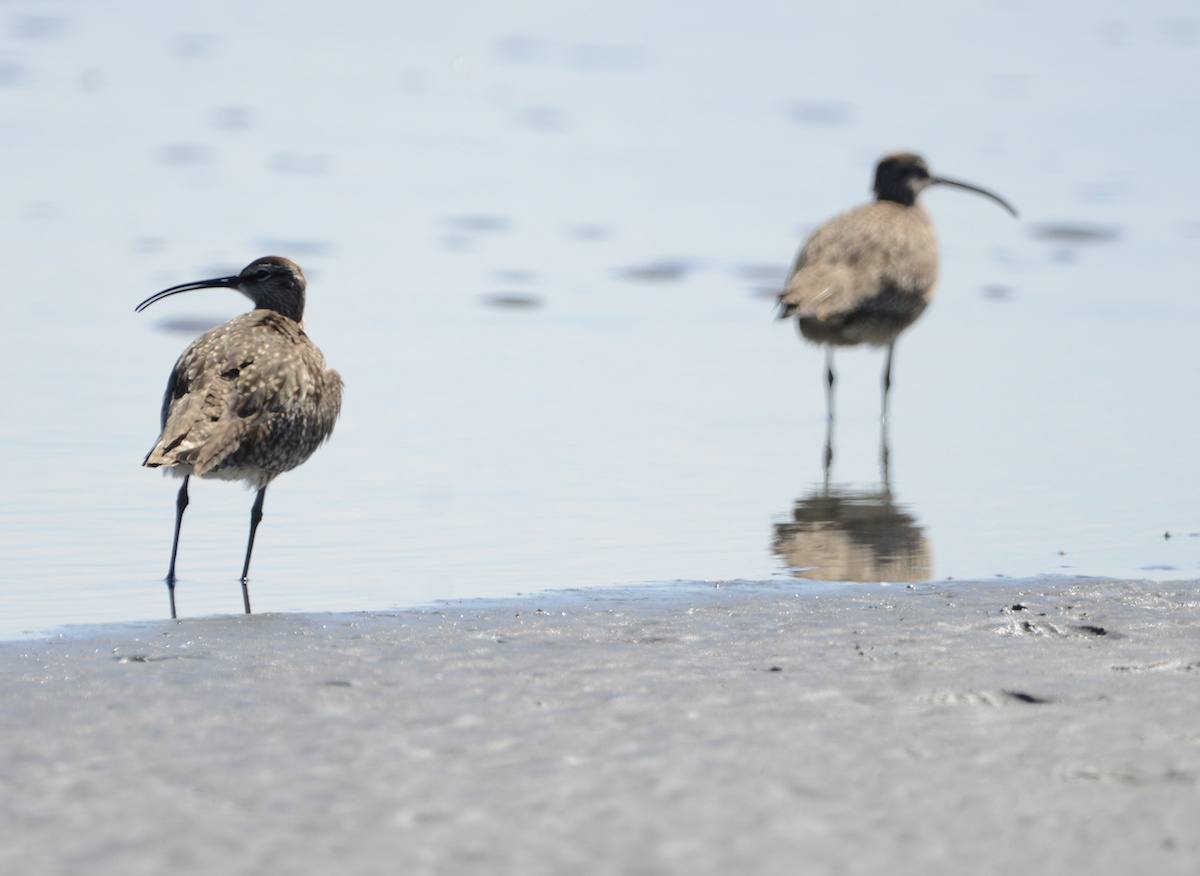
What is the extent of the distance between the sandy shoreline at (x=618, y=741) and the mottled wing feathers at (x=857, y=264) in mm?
5251

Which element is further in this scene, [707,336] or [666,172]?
[666,172]

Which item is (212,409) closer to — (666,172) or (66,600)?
(66,600)

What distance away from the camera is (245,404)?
7121 millimetres

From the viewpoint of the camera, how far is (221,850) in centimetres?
368

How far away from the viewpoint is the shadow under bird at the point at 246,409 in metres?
6.91

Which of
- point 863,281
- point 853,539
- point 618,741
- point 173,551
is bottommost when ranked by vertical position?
point 618,741

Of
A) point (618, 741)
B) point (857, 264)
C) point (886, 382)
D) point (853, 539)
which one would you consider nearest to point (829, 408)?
point (886, 382)

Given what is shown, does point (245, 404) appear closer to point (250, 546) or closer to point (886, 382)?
point (250, 546)

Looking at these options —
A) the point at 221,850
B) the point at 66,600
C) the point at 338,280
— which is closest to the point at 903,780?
the point at 221,850

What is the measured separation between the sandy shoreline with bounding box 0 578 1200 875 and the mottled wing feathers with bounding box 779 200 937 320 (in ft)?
17.2

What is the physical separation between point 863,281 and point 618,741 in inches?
297

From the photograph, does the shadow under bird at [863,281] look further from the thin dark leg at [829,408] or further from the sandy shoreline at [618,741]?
the sandy shoreline at [618,741]

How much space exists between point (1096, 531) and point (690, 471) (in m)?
2.00

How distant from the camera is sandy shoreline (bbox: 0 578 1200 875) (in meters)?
3.71
